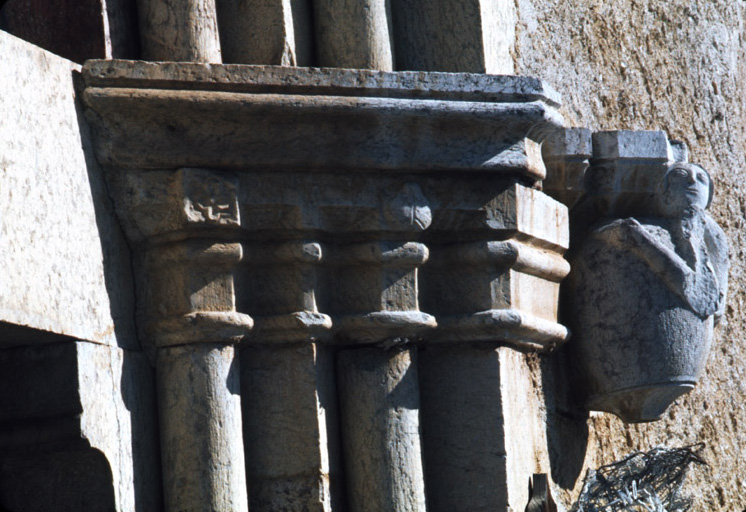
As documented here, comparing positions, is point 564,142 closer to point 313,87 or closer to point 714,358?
point 313,87

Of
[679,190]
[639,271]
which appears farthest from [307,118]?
[679,190]

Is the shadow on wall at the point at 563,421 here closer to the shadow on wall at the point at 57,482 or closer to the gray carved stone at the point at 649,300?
the gray carved stone at the point at 649,300

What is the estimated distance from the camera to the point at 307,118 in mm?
2455

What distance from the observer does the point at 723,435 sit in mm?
3449

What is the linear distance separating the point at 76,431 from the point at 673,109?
5.83 ft

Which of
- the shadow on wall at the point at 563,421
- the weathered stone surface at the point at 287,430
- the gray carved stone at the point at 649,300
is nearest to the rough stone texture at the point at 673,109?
the shadow on wall at the point at 563,421

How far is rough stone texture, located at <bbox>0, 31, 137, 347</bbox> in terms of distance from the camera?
2197 mm

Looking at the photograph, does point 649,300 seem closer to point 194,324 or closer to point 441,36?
point 441,36

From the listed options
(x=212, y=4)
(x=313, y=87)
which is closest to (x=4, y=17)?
(x=212, y=4)

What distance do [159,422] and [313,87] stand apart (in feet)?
1.99

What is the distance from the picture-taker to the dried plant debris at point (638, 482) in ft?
9.11

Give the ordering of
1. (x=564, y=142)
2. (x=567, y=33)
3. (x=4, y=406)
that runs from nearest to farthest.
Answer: (x=4, y=406), (x=564, y=142), (x=567, y=33)

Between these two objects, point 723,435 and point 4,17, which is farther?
point 723,435

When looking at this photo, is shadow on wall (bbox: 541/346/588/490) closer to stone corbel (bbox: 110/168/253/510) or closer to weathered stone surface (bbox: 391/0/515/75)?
weathered stone surface (bbox: 391/0/515/75)
